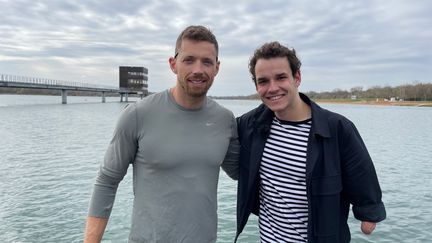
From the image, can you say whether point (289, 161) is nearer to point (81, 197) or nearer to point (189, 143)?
point (189, 143)

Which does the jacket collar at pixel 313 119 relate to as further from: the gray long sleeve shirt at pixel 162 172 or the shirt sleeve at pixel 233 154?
the gray long sleeve shirt at pixel 162 172

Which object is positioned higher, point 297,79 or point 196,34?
point 196,34

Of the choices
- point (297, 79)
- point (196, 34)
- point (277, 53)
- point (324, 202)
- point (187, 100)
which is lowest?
point (324, 202)

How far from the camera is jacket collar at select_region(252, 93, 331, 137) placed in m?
2.66

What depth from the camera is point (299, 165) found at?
2.72 metres

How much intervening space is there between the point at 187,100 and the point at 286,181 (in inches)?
41.4

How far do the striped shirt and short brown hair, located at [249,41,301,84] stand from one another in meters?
0.50

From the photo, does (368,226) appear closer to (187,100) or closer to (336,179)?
(336,179)

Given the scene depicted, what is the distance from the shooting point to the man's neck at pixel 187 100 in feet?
8.89

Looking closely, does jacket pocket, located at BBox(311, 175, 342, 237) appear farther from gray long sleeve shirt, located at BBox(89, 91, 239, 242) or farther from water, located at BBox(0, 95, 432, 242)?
water, located at BBox(0, 95, 432, 242)

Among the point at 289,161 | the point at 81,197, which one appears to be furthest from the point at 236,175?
the point at 81,197

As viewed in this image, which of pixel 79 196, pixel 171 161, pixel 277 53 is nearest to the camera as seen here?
pixel 171 161

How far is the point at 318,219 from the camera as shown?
2.65 meters

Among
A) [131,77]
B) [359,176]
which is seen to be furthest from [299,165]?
[131,77]
